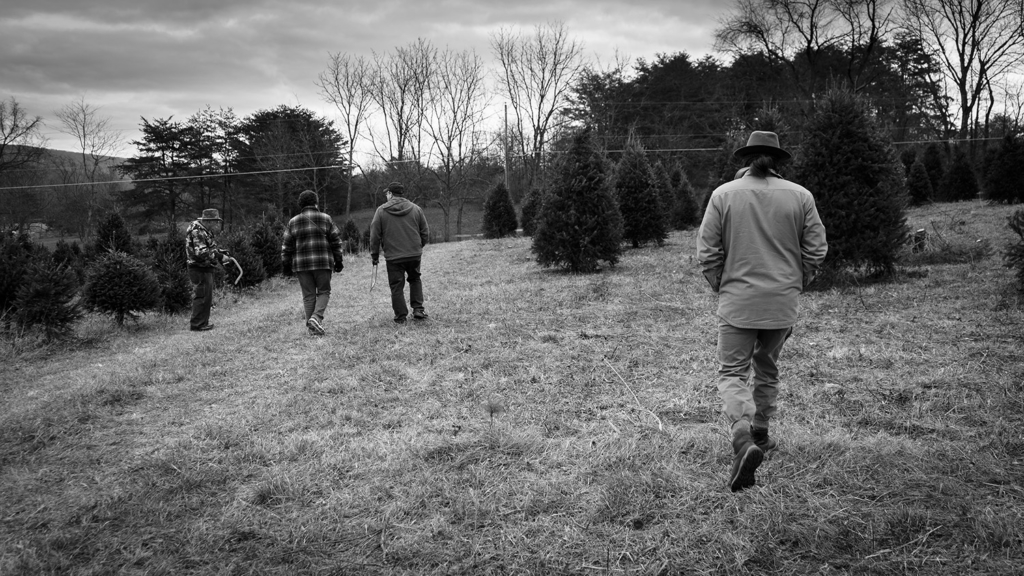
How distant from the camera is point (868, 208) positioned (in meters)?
8.73

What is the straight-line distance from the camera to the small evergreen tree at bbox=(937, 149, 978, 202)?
2255 centimetres

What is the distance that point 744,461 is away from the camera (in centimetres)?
293

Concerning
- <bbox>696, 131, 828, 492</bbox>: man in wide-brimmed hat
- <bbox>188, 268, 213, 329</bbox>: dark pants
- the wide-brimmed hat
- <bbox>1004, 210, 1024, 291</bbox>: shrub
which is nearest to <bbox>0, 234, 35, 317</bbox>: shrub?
<bbox>188, 268, 213, 329</bbox>: dark pants

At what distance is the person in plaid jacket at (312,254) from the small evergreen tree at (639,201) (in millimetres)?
10564

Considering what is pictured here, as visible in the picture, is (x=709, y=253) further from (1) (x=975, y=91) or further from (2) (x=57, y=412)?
(1) (x=975, y=91)

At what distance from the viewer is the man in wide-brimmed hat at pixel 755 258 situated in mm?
3287

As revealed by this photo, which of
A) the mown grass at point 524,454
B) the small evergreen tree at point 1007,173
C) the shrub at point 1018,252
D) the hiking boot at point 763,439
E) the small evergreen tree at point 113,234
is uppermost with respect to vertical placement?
the small evergreen tree at point 1007,173

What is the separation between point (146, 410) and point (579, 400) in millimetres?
3658

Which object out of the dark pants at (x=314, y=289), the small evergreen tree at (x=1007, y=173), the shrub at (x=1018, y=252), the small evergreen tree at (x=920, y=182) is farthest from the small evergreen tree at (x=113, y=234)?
the small evergreen tree at (x=920, y=182)

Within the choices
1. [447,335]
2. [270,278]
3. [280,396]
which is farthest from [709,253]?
[270,278]

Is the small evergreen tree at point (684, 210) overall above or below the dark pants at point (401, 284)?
above

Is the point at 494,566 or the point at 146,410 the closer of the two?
the point at 494,566

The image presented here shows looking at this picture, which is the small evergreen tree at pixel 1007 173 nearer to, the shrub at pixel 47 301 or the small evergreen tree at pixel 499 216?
the small evergreen tree at pixel 499 216

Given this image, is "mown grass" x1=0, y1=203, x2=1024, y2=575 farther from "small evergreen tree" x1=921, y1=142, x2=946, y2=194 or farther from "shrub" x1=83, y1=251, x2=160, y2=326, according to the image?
"small evergreen tree" x1=921, y1=142, x2=946, y2=194
